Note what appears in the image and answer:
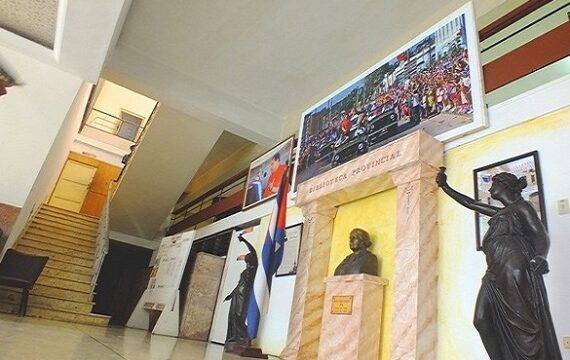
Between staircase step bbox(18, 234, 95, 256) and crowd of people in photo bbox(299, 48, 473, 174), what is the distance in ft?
18.4

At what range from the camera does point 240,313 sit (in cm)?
462

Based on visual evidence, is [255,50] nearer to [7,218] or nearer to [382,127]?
[382,127]

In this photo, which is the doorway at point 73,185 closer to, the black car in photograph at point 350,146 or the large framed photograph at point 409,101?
the large framed photograph at point 409,101

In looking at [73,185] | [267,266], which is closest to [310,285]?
[267,266]

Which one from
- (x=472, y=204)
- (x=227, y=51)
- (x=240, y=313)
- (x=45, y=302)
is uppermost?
(x=227, y=51)

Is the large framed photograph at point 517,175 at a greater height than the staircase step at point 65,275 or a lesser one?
greater

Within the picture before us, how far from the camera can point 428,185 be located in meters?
3.19

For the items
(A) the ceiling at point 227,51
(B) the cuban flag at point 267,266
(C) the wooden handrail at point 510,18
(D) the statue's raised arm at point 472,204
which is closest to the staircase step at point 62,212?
(A) the ceiling at point 227,51

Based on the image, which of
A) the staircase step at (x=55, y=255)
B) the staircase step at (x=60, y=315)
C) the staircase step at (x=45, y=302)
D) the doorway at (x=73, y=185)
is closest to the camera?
the staircase step at (x=60, y=315)

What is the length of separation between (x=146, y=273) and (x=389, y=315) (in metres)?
7.24

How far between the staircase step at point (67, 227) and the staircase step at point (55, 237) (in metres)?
0.30

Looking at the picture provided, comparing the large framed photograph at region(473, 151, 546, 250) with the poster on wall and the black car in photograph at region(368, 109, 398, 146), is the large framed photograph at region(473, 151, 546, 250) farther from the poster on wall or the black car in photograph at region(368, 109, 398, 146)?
the poster on wall

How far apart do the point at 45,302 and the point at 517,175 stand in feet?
21.0

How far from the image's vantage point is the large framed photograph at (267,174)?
5.80 meters
